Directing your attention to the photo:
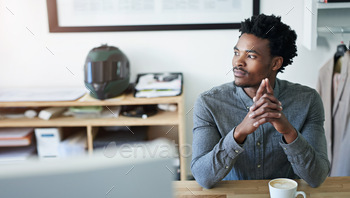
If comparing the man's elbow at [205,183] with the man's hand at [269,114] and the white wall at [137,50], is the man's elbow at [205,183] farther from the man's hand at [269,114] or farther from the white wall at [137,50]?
the white wall at [137,50]

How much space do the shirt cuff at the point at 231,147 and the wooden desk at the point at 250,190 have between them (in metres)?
0.08

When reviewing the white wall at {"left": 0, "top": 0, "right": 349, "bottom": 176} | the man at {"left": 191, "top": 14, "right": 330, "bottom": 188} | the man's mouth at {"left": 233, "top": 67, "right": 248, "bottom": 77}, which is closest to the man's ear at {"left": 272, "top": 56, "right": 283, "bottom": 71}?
the man at {"left": 191, "top": 14, "right": 330, "bottom": 188}

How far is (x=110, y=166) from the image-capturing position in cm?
39

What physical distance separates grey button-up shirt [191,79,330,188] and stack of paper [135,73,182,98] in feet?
2.23

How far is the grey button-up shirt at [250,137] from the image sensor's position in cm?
108

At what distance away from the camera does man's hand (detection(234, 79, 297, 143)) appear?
1027 mm

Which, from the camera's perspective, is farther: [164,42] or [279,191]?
[164,42]

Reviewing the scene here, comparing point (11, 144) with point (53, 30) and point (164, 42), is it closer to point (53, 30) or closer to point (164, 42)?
point (53, 30)

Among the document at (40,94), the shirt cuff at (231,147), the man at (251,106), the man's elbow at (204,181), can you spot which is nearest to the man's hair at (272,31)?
the man at (251,106)

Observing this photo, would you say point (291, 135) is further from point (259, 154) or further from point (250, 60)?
point (250, 60)

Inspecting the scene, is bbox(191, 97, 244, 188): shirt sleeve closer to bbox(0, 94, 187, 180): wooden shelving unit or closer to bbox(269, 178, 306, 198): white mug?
bbox(269, 178, 306, 198): white mug

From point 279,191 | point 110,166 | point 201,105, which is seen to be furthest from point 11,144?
point 110,166

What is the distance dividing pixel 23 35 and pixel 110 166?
201 cm

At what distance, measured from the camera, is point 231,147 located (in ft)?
3.45
